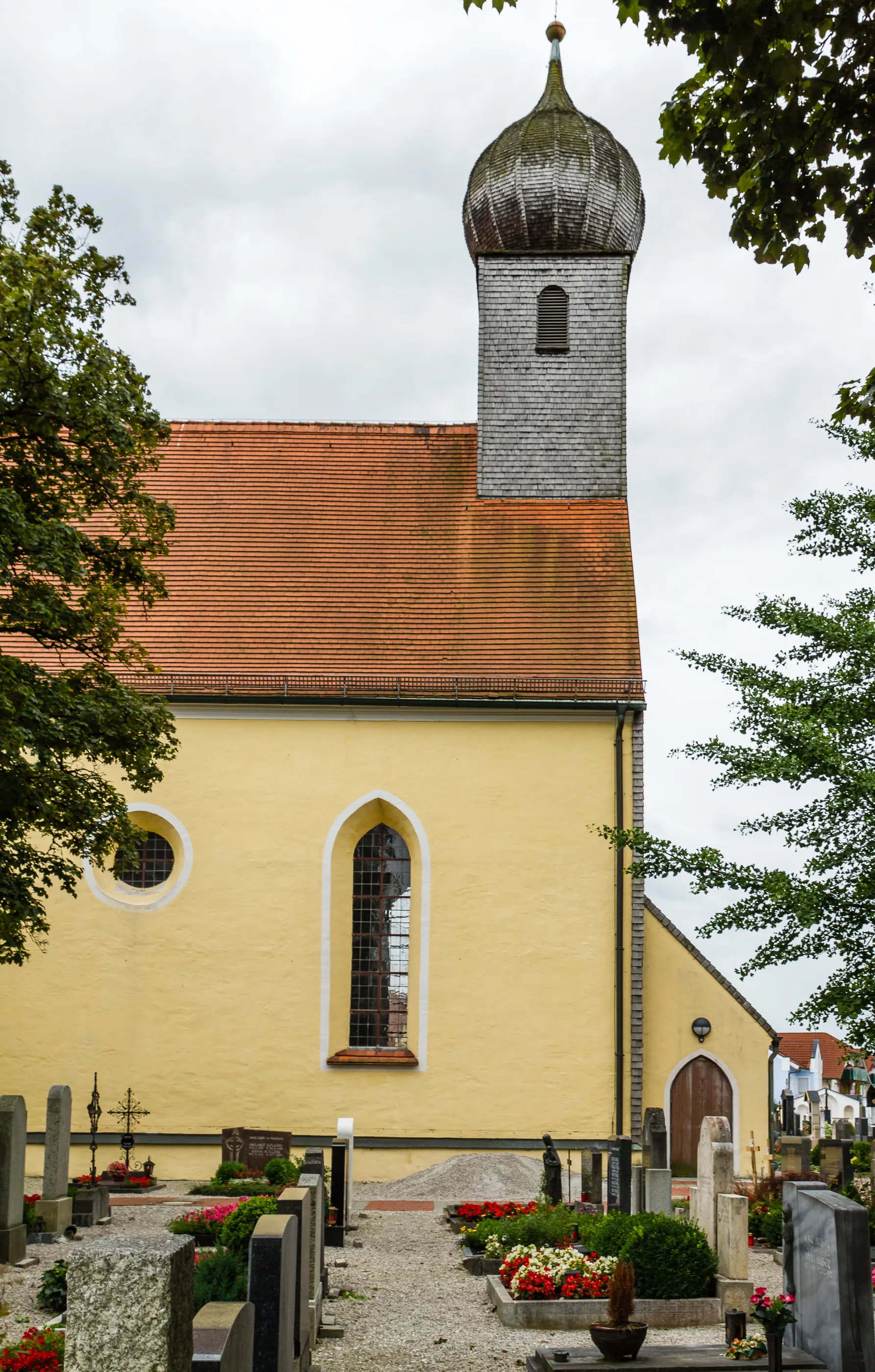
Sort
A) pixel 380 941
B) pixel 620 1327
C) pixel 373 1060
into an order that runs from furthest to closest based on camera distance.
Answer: pixel 380 941
pixel 373 1060
pixel 620 1327

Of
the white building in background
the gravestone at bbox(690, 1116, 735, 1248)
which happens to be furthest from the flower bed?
the white building in background

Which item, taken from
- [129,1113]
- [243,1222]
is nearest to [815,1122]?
[129,1113]

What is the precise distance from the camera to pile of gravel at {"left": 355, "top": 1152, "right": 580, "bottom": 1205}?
15391mm

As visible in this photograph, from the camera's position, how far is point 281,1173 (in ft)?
45.9

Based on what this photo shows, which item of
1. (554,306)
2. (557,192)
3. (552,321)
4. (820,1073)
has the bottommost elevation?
(820,1073)

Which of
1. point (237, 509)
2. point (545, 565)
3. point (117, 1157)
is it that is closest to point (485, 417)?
point (545, 565)

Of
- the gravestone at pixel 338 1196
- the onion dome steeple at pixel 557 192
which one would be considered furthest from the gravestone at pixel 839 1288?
the onion dome steeple at pixel 557 192

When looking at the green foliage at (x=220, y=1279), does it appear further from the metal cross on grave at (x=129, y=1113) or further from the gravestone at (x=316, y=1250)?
the metal cross on grave at (x=129, y=1113)

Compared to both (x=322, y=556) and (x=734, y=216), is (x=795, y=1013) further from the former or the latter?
(x=322, y=556)

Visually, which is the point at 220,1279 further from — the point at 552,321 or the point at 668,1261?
the point at 552,321

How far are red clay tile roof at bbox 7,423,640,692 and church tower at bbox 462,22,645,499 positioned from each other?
60 cm

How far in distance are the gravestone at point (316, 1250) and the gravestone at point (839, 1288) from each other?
9.50 ft

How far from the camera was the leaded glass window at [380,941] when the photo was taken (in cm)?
1736

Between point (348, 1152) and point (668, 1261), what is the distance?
469cm
